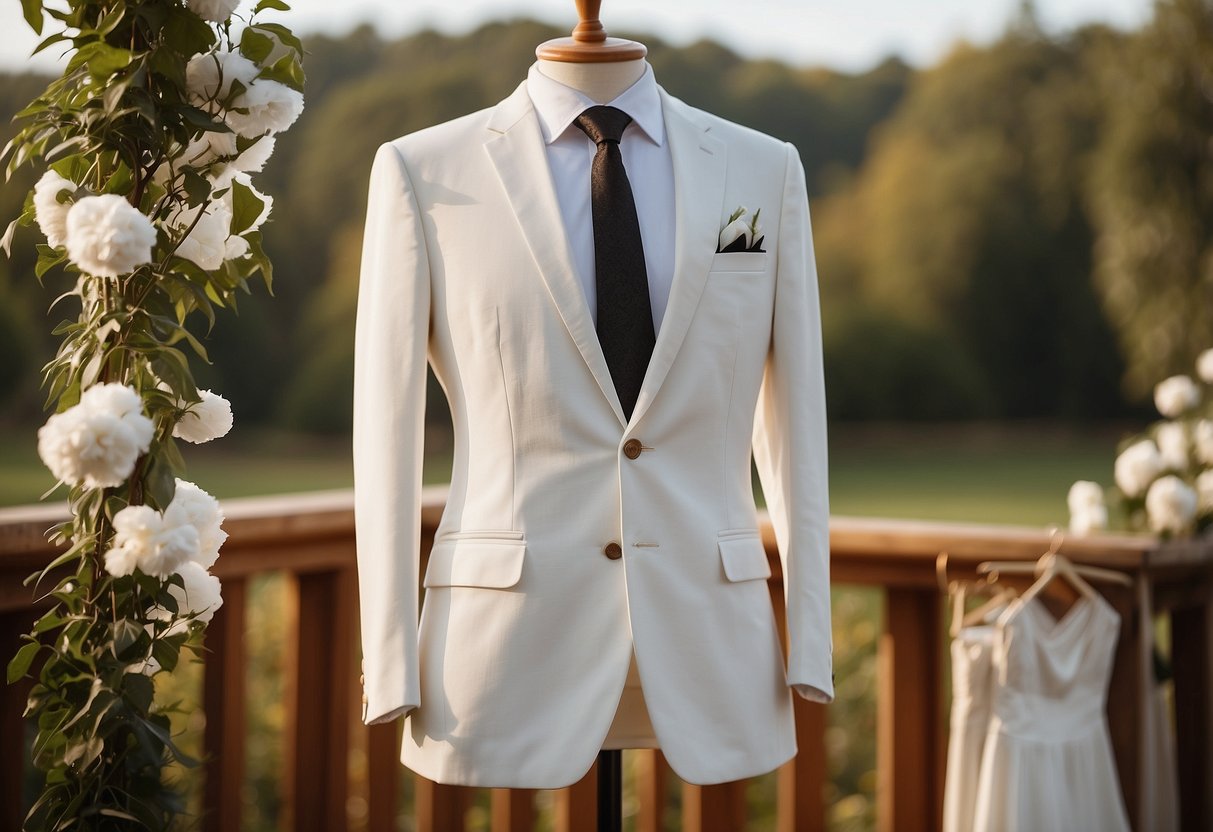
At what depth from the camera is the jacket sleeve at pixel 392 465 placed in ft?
5.02

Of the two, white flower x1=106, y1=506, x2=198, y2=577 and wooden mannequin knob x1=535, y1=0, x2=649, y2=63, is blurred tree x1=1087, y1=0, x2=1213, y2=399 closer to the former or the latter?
wooden mannequin knob x1=535, y1=0, x2=649, y2=63

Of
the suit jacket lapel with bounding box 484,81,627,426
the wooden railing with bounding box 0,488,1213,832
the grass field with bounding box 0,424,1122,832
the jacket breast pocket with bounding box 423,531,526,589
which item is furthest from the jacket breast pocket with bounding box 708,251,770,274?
the grass field with bounding box 0,424,1122,832

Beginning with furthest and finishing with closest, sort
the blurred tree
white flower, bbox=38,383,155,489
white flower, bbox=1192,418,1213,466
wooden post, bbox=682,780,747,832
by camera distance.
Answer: the blurred tree → white flower, bbox=1192,418,1213,466 → wooden post, bbox=682,780,747,832 → white flower, bbox=38,383,155,489

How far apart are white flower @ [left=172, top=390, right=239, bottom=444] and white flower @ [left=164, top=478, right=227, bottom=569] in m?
0.06

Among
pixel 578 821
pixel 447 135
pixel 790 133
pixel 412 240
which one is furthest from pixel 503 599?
Result: pixel 790 133

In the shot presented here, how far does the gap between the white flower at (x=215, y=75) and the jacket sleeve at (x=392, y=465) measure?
0.17 meters

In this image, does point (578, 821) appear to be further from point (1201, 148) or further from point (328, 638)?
point (1201, 148)

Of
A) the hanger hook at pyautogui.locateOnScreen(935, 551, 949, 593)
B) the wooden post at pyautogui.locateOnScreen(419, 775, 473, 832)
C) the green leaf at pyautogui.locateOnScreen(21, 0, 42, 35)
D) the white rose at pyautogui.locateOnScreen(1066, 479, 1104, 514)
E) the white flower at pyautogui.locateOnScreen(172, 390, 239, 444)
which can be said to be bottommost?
the wooden post at pyautogui.locateOnScreen(419, 775, 473, 832)

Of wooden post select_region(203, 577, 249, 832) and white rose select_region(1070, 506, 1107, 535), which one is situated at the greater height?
white rose select_region(1070, 506, 1107, 535)

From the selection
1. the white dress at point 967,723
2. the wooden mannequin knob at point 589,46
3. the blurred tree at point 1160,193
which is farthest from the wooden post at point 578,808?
the blurred tree at point 1160,193

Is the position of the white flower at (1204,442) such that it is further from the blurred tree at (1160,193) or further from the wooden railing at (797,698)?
the blurred tree at (1160,193)

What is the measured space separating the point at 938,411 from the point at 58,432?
8411 mm

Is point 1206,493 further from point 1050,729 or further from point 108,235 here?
point 108,235

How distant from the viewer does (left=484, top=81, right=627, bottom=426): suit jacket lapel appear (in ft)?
4.98
